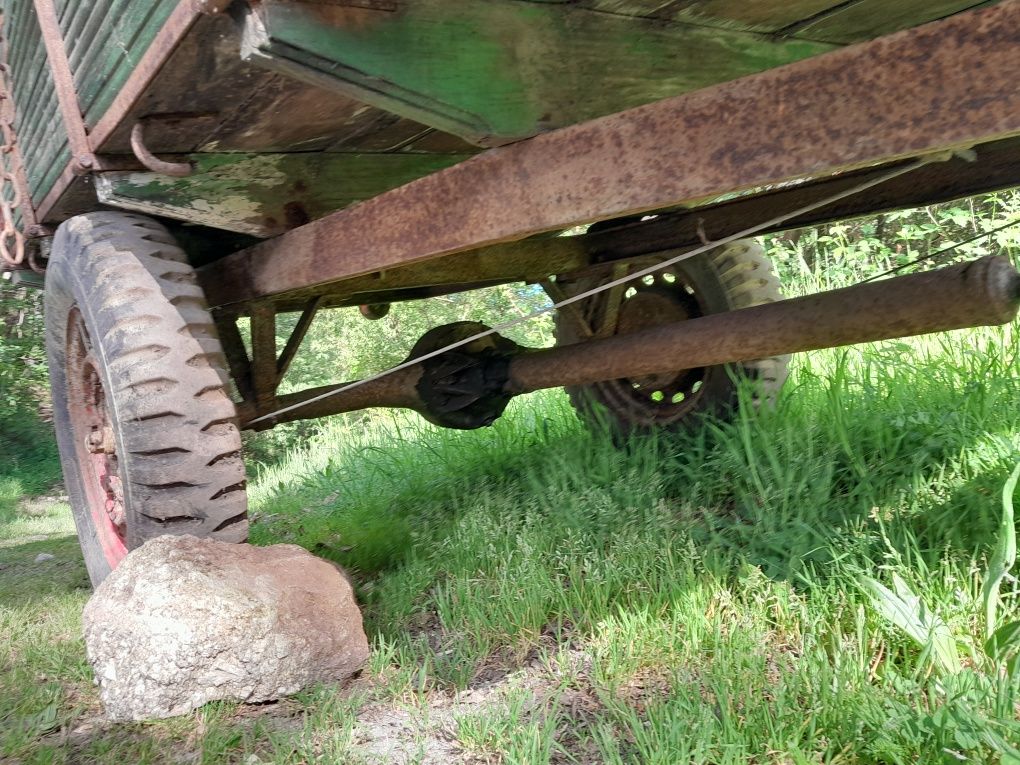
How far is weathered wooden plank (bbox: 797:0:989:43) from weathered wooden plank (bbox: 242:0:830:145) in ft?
1.17

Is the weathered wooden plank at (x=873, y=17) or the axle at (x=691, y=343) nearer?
the axle at (x=691, y=343)

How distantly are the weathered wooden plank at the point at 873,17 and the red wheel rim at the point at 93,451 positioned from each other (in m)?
2.55

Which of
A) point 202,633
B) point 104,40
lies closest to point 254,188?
point 104,40

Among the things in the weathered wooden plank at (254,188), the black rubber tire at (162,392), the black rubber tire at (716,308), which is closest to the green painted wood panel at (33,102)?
the weathered wooden plank at (254,188)

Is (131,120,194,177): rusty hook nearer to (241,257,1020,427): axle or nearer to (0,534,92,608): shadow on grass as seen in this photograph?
(241,257,1020,427): axle

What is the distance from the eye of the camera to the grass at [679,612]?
1.80 meters

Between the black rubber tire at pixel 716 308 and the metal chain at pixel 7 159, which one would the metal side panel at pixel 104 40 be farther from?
the black rubber tire at pixel 716 308

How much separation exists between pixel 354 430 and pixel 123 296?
6548 mm

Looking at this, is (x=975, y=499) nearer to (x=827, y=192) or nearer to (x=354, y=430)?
(x=827, y=192)

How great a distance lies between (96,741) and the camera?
2.09m

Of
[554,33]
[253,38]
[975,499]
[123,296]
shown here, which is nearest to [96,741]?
[123,296]

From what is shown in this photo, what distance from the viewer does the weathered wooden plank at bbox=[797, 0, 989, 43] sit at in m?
2.43

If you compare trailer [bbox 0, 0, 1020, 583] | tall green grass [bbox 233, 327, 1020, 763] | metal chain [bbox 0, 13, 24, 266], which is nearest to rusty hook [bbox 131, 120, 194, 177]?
trailer [bbox 0, 0, 1020, 583]

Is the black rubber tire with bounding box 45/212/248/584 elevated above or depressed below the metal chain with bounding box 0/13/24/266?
below
